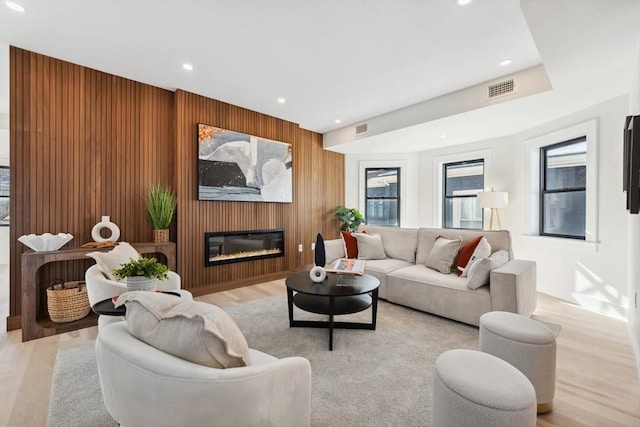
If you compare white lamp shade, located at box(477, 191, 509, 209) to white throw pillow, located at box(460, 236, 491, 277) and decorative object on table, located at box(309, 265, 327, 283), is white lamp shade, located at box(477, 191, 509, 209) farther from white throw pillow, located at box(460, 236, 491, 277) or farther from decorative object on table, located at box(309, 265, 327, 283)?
decorative object on table, located at box(309, 265, 327, 283)

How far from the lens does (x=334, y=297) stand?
240 centimetres

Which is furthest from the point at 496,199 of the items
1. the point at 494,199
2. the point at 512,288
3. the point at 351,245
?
the point at 351,245

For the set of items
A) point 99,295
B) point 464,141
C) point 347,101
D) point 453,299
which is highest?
point 347,101

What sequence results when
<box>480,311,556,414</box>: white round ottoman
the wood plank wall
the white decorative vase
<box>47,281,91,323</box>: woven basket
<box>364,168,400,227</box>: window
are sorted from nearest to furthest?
<box>480,311,556,414</box>: white round ottoman, the white decorative vase, <box>47,281,91,323</box>: woven basket, the wood plank wall, <box>364,168,400,227</box>: window

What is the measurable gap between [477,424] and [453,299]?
1.86 metres

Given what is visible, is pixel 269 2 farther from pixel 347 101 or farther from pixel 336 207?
pixel 336 207

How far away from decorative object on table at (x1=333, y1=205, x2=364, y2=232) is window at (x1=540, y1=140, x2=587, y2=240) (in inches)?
119

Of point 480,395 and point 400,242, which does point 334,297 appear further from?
point 400,242

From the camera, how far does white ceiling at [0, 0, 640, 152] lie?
6.86 feet

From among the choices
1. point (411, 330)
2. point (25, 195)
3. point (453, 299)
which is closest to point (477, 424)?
point (411, 330)

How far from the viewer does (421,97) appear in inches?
149

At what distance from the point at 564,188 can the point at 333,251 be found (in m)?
3.27

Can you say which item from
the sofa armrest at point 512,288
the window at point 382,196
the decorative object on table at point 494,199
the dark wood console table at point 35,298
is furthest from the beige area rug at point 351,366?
the window at point 382,196

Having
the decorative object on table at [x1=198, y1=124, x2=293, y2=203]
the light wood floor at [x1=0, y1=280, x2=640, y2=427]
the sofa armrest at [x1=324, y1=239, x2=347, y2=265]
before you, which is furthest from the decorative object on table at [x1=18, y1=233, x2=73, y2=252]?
the sofa armrest at [x1=324, y1=239, x2=347, y2=265]
